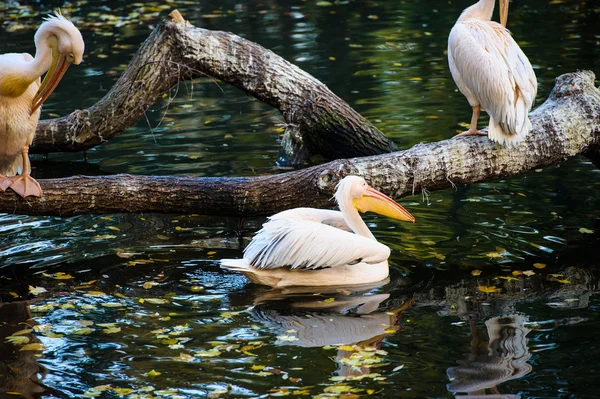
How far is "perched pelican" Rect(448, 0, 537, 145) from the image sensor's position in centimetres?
541

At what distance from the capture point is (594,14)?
12672 mm

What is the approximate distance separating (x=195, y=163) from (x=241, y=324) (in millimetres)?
3223

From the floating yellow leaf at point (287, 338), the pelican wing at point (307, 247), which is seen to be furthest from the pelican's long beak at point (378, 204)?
the floating yellow leaf at point (287, 338)

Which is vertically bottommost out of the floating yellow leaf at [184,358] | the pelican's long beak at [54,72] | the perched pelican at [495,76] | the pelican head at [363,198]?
the floating yellow leaf at [184,358]

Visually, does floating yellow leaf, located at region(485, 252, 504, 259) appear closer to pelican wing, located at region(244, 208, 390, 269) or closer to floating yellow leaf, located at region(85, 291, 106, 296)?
pelican wing, located at region(244, 208, 390, 269)

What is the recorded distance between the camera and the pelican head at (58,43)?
15.9 feet

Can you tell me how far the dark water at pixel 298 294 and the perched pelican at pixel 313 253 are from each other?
0.13 meters

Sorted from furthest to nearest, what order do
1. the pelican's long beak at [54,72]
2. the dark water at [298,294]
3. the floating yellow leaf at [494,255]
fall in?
the floating yellow leaf at [494,255] < the pelican's long beak at [54,72] < the dark water at [298,294]

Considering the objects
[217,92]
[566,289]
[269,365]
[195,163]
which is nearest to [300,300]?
[269,365]

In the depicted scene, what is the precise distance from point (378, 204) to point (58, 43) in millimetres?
2130

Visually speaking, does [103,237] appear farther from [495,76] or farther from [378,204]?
[495,76]

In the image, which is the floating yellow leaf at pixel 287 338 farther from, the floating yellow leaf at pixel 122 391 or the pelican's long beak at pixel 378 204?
the pelican's long beak at pixel 378 204

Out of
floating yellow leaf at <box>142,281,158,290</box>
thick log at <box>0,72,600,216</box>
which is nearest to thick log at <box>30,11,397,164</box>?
thick log at <box>0,72,600,216</box>

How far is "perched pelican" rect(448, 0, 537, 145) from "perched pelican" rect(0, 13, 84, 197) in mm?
2425
